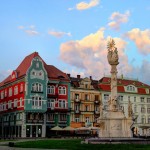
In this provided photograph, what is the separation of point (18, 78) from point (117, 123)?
4436 cm

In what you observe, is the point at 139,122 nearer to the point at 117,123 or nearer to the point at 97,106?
the point at 97,106

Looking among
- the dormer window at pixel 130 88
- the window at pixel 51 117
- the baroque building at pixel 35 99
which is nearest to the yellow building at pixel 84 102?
the baroque building at pixel 35 99

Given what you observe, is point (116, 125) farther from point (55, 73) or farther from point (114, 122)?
point (55, 73)

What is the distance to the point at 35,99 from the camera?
77125 mm

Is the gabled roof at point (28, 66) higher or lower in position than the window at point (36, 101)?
higher

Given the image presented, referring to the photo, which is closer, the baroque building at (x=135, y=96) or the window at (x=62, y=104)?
the window at (x=62, y=104)

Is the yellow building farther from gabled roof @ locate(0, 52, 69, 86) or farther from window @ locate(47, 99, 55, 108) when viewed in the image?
window @ locate(47, 99, 55, 108)

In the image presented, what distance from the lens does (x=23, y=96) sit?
76.2 m

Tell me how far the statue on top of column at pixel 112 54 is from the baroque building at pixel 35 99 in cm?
3663

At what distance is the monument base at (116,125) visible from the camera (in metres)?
39.4

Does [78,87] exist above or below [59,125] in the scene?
above

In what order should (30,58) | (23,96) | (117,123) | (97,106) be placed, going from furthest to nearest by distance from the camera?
(97,106)
(30,58)
(23,96)
(117,123)

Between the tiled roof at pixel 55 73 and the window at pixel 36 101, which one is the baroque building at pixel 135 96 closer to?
the tiled roof at pixel 55 73

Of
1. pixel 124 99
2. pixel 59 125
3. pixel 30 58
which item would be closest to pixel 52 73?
pixel 30 58
